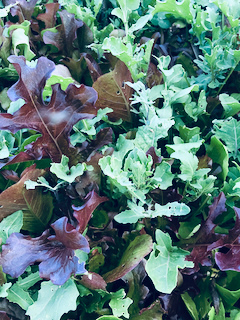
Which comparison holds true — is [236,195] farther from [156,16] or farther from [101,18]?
[101,18]

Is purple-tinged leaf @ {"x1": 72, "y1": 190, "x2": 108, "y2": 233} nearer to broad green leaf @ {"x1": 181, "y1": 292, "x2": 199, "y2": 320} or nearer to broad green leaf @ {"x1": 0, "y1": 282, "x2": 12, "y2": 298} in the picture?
broad green leaf @ {"x1": 0, "y1": 282, "x2": 12, "y2": 298}

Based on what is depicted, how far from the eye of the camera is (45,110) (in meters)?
0.88

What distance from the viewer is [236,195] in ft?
2.98

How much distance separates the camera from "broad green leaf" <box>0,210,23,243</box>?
0.84 meters

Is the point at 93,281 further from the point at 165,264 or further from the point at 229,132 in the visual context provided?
the point at 229,132

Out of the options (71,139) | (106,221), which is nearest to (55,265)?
(106,221)

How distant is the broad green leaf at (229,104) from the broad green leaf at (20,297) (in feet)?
2.61

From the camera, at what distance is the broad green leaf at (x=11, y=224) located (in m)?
0.84

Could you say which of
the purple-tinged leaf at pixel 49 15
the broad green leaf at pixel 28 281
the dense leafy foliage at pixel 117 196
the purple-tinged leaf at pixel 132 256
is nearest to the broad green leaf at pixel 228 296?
the dense leafy foliage at pixel 117 196

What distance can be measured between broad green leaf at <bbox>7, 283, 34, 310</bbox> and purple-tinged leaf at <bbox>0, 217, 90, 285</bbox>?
0.27 feet

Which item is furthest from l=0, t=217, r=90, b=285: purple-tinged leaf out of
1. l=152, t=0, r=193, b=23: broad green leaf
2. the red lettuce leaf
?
l=152, t=0, r=193, b=23: broad green leaf

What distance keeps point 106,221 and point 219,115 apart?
0.57 m

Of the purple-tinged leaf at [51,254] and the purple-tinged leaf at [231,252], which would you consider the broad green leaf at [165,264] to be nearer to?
the purple-tinged leaf at [231,252]

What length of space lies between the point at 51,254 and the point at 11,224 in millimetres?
143
